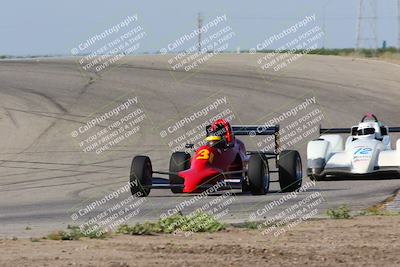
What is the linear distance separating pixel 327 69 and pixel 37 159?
26246mm

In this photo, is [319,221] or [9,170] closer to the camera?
[319,221]

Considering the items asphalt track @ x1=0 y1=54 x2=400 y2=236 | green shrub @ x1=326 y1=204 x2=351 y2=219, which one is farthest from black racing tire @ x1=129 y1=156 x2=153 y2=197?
green shrub @ x1=326 y1=204 x2=351 y2=219

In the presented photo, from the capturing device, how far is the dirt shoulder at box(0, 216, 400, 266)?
35.8 ft

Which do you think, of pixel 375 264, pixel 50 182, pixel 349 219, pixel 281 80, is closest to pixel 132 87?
pixel 281 80

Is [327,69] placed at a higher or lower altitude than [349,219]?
lower

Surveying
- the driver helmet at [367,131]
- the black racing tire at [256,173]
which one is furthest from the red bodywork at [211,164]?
the driver helmet at [367,131]

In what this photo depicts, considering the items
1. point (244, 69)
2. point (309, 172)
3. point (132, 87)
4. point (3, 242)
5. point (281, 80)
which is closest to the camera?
point (3, 242)

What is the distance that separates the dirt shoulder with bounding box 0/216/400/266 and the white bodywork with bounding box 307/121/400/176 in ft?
25.0

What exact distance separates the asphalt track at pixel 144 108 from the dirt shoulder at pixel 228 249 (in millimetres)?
2212

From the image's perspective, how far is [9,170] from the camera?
2455 centimetres

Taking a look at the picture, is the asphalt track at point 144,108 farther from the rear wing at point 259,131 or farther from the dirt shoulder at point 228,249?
the dirt shoulder at point 228,249

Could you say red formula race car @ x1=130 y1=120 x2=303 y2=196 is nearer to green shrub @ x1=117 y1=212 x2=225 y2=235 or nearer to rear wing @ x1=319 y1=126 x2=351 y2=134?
rear wing @ x1=319 y1=126 x2=351 y2=134

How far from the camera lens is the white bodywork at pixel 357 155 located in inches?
843

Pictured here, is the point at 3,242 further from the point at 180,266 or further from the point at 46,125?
the point at 46,125
